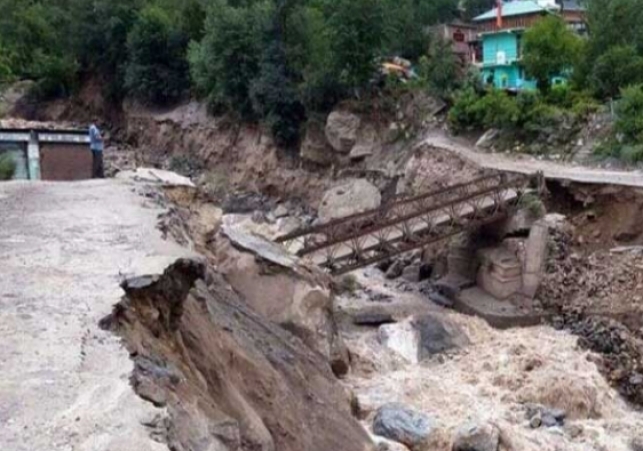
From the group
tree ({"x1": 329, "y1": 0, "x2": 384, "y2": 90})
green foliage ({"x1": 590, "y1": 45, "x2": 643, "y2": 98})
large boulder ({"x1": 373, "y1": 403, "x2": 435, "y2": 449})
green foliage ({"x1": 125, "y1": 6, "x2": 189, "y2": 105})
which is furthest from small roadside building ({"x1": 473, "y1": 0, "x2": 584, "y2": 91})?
large boulder ({"x1": 373, "y1": 403, "x2": 435, "y2": 449})

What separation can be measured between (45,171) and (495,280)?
1213 centimetres

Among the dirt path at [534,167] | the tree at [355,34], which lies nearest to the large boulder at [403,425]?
the dirt path at [534,167]

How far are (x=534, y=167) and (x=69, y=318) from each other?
64.8 feet

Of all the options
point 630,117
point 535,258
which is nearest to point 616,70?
point 630,117

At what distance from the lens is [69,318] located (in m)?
7.84

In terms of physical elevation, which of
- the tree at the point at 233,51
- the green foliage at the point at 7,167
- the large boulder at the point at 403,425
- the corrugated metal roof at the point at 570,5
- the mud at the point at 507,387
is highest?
the corrugated metal roof at the point at 570,5

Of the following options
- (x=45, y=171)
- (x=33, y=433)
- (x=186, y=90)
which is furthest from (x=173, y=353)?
(x=186, y=90)

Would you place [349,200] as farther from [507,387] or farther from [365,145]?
[507,387]

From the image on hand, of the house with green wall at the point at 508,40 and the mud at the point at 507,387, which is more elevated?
the house with green wall at the point at 508,40

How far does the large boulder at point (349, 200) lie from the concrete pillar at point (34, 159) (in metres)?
12.0

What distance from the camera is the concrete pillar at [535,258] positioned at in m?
21.1

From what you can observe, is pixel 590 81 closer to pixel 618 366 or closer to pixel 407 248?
pixel 407 248

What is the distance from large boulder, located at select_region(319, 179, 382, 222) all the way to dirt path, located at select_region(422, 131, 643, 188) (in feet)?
8.99

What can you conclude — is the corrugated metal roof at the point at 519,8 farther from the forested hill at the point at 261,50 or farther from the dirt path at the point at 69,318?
the dirt path at the point at 69,318
